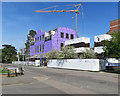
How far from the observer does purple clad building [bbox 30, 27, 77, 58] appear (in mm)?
49188

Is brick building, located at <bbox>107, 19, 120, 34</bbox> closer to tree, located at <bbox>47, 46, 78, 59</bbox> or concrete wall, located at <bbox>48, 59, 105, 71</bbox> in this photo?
tree, located at <bbox>47, 46, 78, 59</bbox>

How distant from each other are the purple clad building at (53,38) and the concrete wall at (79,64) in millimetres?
10609

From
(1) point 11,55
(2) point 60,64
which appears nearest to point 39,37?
(2) point 60,64

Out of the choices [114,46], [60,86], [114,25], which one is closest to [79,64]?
[114,46]

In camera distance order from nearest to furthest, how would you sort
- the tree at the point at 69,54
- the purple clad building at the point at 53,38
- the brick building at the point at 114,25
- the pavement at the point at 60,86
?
the pavement at the point at 60,86 → the tree at the point at 69,54 → the purple clad building at the point at 53,38 → the brick building at the point at 114,25

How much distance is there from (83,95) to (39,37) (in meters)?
51.9

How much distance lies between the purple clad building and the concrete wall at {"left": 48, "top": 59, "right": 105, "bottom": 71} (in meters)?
A: 10.6

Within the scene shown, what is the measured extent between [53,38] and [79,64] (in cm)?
2070

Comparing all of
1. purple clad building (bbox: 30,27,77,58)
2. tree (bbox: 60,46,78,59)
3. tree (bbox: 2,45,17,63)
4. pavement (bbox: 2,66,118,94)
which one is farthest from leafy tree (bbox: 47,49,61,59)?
tree (bbox: 2,45,17,63)

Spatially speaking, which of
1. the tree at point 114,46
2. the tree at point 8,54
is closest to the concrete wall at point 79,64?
the tree at point 114,46

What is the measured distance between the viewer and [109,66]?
2878 centimetres

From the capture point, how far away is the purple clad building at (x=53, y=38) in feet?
161

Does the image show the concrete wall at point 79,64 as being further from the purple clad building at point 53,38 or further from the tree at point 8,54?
the tree at point 8,54

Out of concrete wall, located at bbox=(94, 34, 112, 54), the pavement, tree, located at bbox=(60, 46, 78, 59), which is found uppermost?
concrete wall, located at bbox=(94, 34, 112, 54)
